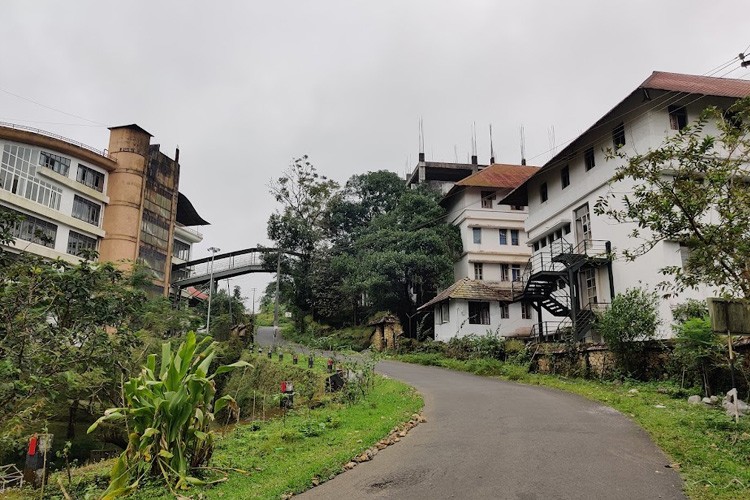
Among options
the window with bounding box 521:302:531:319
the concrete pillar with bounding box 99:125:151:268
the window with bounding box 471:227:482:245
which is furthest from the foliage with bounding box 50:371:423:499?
the concrete pillar with bounding box 99:125:151:268

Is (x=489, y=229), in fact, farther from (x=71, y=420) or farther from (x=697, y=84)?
(x=71, y=420)

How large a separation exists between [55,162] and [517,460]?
115 feet

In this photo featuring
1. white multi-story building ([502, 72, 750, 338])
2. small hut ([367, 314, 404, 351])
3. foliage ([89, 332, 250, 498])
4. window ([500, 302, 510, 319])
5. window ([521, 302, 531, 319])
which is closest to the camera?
foliage ([89, 332, 250, 498])

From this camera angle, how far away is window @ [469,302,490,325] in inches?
1272

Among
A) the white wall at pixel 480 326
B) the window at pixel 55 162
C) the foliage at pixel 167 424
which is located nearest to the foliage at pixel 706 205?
the foliage at pixel 167 424

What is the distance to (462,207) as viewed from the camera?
39906 mm

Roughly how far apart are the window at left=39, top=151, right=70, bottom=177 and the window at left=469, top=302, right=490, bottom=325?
1038 inches

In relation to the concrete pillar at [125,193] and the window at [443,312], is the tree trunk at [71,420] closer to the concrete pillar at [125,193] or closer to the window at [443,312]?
the concrete pillar at [125,193]

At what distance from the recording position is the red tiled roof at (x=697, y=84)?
20.2 m

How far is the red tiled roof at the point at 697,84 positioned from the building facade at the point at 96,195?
25.3 m

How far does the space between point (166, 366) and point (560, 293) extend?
21.9 metres

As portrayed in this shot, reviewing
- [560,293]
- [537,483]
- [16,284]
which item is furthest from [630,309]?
[16,284]

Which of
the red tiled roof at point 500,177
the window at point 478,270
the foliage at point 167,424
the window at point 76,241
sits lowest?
the foliage at point 167,424

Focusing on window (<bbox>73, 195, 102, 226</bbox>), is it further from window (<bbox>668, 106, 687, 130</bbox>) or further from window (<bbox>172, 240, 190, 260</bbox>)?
window (<bbox>668, 106, 687, 130</bbox>)
